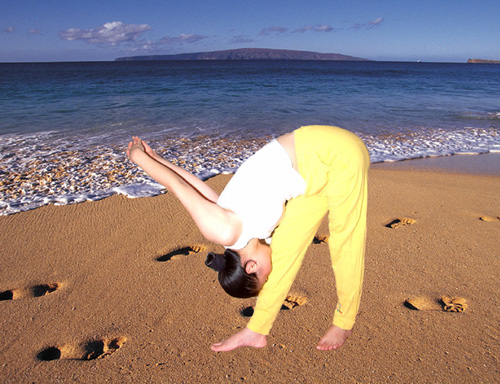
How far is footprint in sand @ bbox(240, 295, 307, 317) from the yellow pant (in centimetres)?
40

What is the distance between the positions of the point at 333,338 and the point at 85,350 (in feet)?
4.95

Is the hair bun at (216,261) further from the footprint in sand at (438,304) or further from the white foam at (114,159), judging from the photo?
the white foam at (114,159)

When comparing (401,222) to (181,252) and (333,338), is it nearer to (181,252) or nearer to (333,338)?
(333,338)

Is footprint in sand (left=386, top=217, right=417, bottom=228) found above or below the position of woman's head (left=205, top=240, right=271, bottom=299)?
below

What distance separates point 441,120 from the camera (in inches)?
433

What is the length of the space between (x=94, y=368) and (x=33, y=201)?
124 inches

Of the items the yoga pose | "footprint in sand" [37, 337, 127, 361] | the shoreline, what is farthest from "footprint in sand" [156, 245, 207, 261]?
the shoreline

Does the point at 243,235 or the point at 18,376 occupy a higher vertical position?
the point at 243,235

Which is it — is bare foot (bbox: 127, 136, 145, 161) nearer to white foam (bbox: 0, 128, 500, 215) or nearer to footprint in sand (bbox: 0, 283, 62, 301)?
footprint in sand (bbox: 0, 283, 62, 301)

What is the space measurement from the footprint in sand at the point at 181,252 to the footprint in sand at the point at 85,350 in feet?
3.27

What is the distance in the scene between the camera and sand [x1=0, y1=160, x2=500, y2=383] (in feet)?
6.68

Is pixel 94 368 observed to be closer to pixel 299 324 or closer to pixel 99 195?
pixel 299 324

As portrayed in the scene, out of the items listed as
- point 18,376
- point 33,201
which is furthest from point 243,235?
point 33,201

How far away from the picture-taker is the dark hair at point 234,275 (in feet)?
6.36
